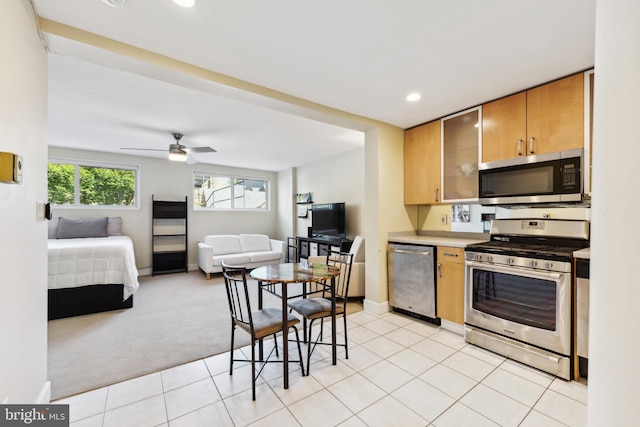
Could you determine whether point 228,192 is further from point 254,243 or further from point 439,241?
point 439,241

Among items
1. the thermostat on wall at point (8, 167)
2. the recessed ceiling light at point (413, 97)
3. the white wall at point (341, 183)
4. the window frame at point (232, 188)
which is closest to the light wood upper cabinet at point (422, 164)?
the recessed ceiling light at point (413, 97)

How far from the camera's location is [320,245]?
559 cm

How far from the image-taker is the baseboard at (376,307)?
345 cm

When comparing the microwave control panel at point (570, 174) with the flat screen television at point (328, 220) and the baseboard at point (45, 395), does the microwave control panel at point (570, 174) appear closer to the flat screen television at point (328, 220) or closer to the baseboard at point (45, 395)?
the flat screen television at point (328, 220)

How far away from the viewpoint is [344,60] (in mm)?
2131

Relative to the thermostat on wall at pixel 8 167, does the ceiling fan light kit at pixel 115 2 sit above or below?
above

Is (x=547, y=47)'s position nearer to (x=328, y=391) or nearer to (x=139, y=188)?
(x=328, y=391)

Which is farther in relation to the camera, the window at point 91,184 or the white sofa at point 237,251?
the white sofa at point 237,251

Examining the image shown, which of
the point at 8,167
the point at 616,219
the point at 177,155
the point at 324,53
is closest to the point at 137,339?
the point at 8,167

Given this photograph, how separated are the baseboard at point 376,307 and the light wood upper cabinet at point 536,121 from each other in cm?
206

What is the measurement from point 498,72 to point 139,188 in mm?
6438

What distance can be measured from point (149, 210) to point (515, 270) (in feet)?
21.2

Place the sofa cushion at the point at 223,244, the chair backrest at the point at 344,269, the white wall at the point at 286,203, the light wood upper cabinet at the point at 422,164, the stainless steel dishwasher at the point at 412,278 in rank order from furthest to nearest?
1. the white wall at the point at 286,203
2. the sofa cushion at the point at 223,244
3. the light wood upper cabinet at the point at 422,164
4. the stainless steel dishwasher at the point at 412,278
5. the chair backrest at the point at 344,269

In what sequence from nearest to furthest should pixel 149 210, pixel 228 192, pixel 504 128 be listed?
pixel 504 128 < pixel 149 210 < pixel 228 192
